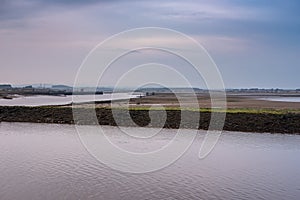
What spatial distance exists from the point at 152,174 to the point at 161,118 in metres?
16.2

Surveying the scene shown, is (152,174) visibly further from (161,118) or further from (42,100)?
(42,100)

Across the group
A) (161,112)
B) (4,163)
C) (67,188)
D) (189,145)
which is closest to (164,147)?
(189,145)

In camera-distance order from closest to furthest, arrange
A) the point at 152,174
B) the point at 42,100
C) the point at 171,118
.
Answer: the point at 152,174
the point at 171,118
the point at 42,100

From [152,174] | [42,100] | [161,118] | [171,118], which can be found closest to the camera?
[152,174]

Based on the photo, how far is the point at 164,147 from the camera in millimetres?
19891

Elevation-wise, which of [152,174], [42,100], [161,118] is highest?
[42,100]

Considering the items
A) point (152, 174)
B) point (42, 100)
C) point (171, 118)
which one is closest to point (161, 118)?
point (171, 118)

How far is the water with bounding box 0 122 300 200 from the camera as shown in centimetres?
1141

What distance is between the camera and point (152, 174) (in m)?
14.1

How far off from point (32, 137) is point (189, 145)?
821 cm

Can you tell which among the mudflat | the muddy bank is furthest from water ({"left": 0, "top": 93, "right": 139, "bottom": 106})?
the mudflat

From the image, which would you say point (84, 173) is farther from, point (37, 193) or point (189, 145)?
point (189, 145)

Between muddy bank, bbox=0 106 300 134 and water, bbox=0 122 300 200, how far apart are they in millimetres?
5892

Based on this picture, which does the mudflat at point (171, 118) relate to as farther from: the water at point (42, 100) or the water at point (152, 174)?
the water at point (42, 100)
